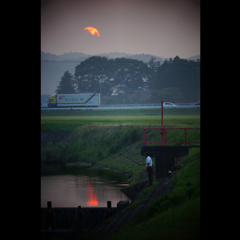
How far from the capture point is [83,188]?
54.1 ft

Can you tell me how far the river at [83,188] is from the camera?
14414 millimetres

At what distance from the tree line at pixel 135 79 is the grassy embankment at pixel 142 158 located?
1993 millimetres

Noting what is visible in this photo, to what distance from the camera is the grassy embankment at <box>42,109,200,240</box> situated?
5336 mm

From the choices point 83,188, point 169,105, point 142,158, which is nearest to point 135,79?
point 169,105

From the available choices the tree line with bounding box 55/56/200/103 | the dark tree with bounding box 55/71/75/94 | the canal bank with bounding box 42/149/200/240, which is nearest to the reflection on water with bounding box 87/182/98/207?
the canal bank with bounding box 42/149/200/240

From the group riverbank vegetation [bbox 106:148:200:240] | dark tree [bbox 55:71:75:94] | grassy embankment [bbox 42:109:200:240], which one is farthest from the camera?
dark tree [bbox 55:71:75:94]

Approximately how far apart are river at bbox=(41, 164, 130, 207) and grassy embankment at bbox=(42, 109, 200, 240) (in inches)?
68.3

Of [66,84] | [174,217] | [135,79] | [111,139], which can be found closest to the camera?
[174,217]

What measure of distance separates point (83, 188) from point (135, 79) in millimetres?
15897

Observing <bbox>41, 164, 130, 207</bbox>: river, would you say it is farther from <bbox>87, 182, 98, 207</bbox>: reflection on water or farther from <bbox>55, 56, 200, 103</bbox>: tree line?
<bbox>55, 56, 200, 103</bbox>: tree line

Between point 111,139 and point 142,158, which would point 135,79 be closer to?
point 111,139
